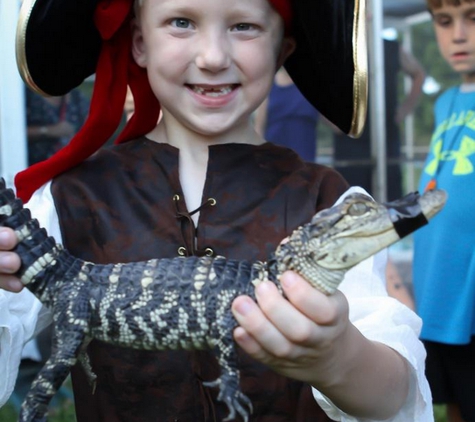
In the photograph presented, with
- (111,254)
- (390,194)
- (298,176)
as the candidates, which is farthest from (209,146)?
(390,194)

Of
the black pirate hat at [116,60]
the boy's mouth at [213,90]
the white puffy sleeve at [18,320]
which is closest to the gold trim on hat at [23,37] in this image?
the black pirate hat at [116,60]

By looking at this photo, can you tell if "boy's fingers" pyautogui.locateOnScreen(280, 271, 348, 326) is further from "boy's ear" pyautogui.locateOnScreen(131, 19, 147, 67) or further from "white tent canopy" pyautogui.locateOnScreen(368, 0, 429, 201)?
"white tent canopy" pyautogui.locateOnScreen(368, 0, 429, 201)

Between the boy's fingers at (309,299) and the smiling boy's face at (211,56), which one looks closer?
the boy's fingers at (309,299)

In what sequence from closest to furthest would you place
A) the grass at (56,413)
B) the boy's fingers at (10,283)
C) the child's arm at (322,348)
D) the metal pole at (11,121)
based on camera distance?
the child's arm at (322,348)
the boy's fingers at (10,283)
the grass at (56,413)
the metal pole at (11,121)

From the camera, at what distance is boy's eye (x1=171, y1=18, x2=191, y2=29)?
1.65 m

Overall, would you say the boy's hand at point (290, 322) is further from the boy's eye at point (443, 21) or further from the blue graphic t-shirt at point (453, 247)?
the boy's eye at point (443, 21)

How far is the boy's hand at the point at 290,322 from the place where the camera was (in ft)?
4.15

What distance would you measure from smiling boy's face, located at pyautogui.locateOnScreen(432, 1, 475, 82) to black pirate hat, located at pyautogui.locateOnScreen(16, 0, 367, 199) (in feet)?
3.96

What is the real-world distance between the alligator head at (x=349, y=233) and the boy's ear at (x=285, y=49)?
2.34ft

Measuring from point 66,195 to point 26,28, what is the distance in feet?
1.20

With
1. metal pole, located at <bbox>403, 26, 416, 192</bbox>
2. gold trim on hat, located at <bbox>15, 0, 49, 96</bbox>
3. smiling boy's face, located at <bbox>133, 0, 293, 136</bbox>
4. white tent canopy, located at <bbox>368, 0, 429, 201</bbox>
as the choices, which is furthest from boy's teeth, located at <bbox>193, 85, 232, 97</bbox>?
metal pole, located at <bbox>403, 26, 416, 192</bbox>

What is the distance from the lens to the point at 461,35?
3.00 meters

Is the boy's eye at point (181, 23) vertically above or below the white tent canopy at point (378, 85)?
above

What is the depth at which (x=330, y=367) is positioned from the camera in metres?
1.45
